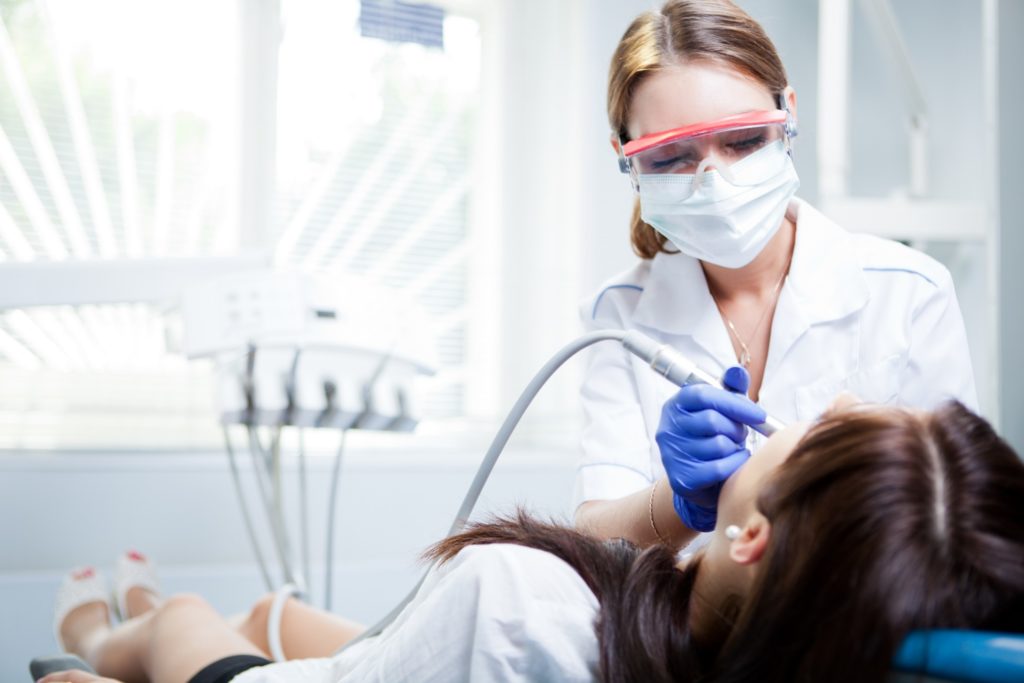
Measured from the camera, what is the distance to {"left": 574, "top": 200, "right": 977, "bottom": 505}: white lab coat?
53.4 inches

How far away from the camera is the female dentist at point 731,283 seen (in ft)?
4.19

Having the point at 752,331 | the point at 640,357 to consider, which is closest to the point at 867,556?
the point at 640,357

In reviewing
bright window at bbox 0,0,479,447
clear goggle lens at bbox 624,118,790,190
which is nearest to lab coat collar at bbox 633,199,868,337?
clear goggle lens at bbox 624,118,790,190

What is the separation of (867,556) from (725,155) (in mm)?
675

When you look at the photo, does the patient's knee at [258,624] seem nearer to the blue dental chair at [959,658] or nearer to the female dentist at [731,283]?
the female dentist at [731,283]

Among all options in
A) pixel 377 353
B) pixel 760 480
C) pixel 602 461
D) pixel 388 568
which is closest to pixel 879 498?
pixel 760 480

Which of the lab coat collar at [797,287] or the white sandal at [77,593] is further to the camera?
the white sandal at [77,593]

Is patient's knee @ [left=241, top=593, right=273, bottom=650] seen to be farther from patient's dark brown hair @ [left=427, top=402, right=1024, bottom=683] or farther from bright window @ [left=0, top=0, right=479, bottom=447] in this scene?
patient's dark brown hair @ [left=427, top=402, right=1024, bottom=683]

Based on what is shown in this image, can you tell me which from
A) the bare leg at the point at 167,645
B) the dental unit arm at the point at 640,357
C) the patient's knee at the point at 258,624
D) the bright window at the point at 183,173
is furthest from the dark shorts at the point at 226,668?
the bright window at the point at 183,173

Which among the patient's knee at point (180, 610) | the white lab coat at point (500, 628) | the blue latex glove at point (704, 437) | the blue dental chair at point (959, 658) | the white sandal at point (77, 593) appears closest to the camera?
the blue dental chair at point (959, 658)

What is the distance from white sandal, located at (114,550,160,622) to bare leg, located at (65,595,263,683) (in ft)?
0.46

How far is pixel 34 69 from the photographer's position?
2.47 m

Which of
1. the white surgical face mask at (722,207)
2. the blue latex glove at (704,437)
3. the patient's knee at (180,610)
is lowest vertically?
the patient's knee at (180,610)

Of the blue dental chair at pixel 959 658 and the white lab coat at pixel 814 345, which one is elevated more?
the white lab coat at pixel 814 345
